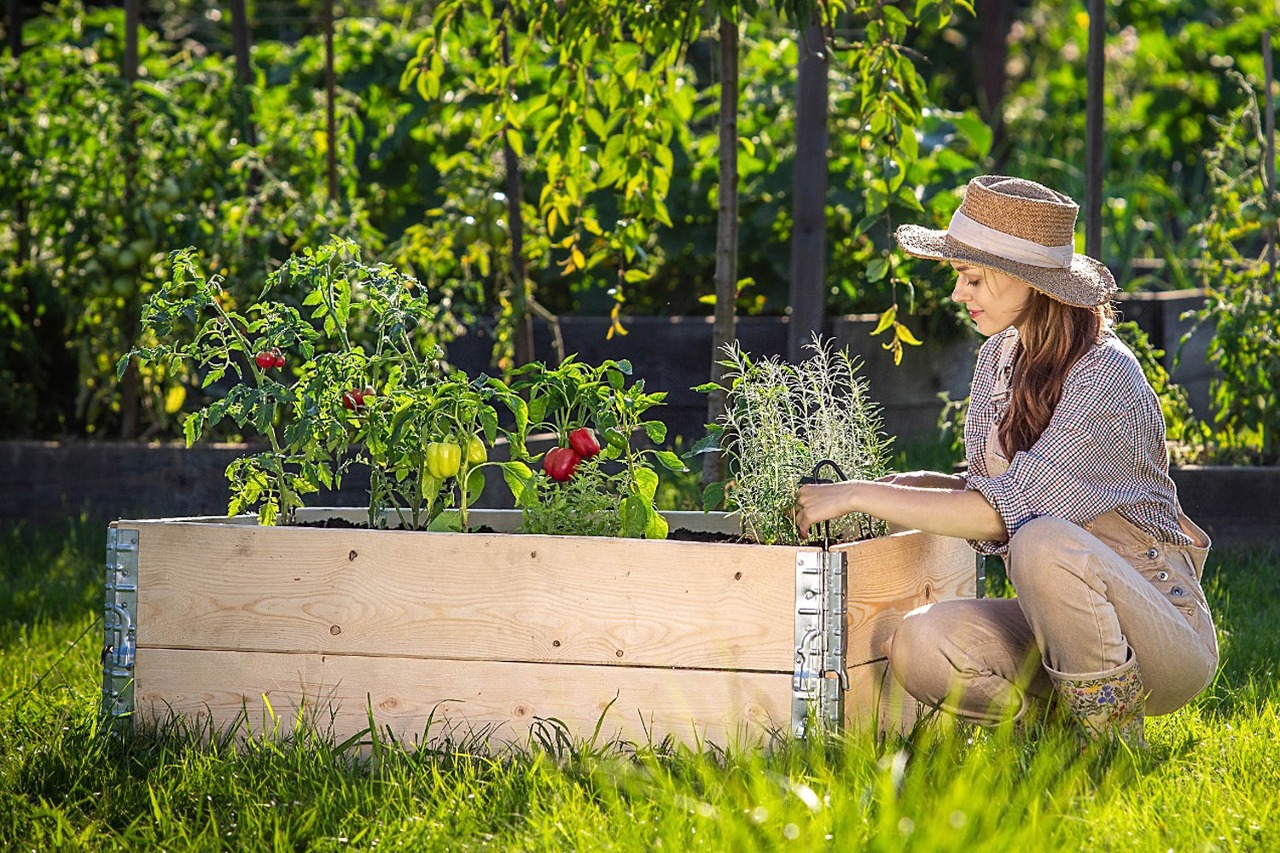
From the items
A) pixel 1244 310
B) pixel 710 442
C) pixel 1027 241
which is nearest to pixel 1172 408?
pixel 1244 310

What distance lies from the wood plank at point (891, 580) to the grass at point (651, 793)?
158 mm

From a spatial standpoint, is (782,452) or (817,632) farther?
(782,452)

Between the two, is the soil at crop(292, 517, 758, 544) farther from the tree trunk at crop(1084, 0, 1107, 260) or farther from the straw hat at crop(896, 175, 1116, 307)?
the tree trunk at crop(1084, 0, 1107, 260)

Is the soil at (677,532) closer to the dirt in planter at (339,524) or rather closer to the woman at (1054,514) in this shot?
the dirt in planter at (339,524)

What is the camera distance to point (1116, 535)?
225 centimetres

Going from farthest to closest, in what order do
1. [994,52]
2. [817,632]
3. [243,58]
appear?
[994,52]
[243,58]
[817,632]

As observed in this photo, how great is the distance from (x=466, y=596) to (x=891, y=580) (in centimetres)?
64

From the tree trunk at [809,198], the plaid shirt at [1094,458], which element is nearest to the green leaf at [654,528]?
the plaid shirt at [1094,458]

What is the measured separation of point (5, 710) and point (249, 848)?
865 mm

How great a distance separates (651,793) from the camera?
192 centimetres

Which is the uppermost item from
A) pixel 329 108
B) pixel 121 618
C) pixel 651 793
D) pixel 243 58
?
pixel 243 58

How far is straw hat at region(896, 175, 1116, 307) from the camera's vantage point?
2.21m

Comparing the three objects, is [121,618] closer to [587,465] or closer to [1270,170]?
[587,465]

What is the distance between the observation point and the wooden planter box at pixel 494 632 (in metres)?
2.11
